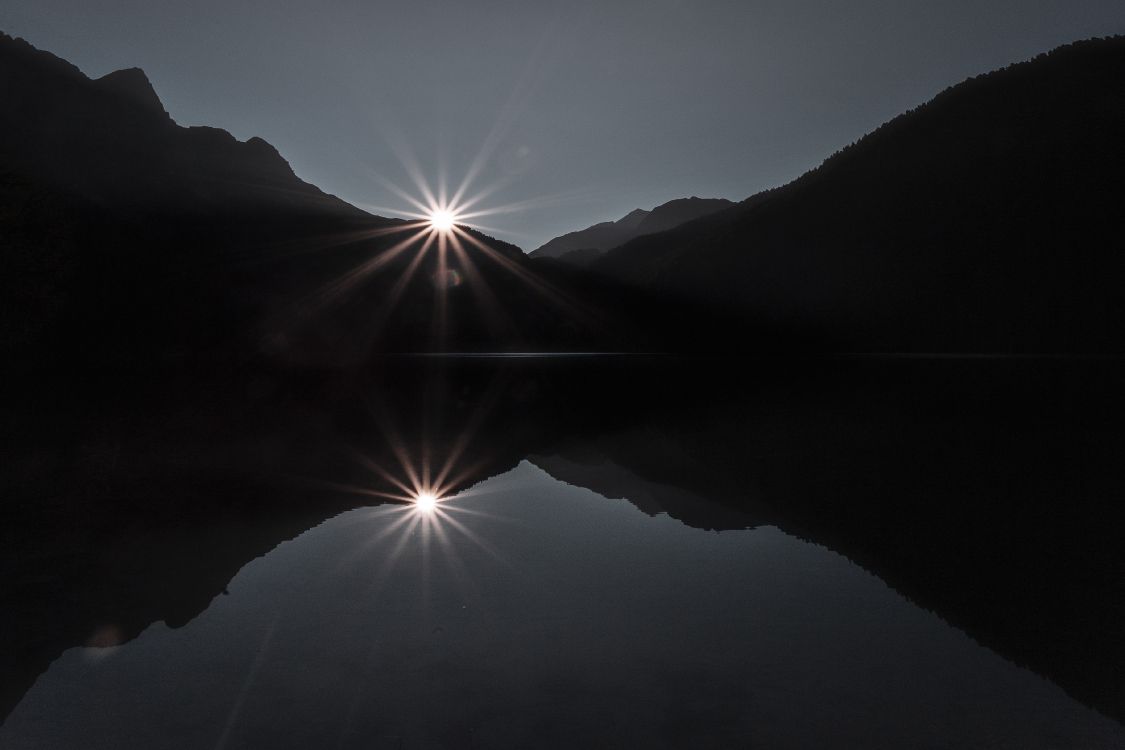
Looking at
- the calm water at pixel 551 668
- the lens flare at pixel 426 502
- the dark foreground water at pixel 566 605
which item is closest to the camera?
the calm water at pixel 551 668

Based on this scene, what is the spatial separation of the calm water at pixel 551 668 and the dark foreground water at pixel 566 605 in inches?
1.5

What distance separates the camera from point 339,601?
870 centimetres

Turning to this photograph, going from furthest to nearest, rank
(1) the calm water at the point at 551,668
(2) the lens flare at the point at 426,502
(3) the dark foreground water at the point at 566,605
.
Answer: (2) the lens flare at the point at 426,502 → (3) the dark foreground water at the point at 566,605 → (1) the calm water at the point at 551,668

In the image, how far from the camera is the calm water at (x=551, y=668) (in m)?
5.56

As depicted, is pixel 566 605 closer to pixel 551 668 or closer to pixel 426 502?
pixel 551 668

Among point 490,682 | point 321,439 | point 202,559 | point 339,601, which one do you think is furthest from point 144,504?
point 490,682

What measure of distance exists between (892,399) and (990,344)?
176349 millimetres

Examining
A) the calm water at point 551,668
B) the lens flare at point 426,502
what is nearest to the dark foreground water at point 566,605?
the calm water at point 551,668

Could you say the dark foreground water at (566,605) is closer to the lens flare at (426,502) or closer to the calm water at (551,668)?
the calm water at (551,668)

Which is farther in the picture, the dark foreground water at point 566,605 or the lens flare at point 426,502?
the lens flare at point 426,502

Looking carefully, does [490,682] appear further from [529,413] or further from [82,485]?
[529,413]

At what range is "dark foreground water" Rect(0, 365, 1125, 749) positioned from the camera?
5.77 meters

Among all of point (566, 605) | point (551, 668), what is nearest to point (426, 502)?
point (566, 605)

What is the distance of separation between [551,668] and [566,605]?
1894mm
